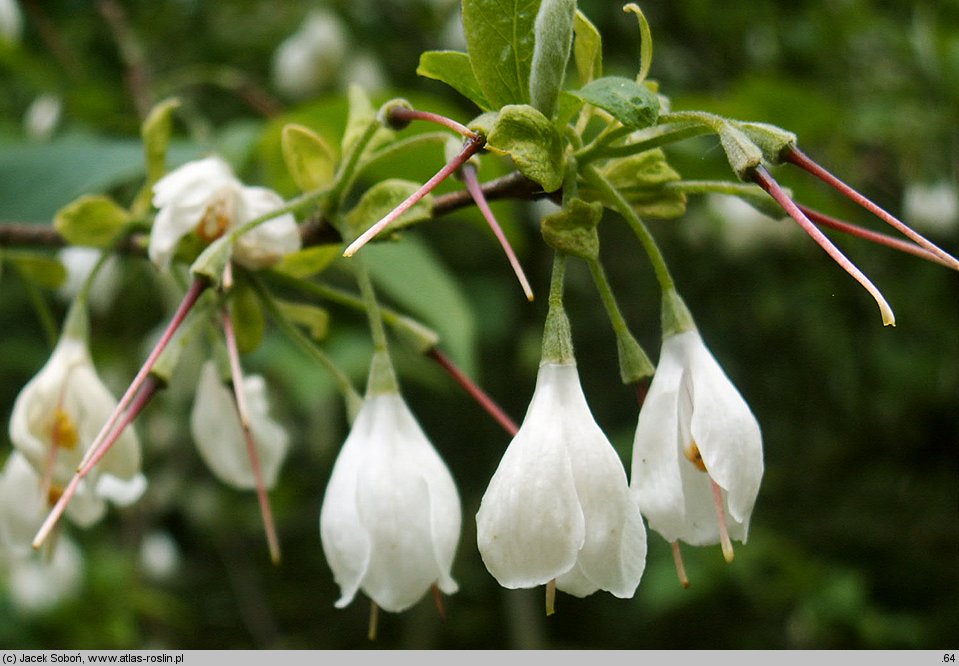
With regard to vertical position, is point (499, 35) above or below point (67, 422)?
Result: above

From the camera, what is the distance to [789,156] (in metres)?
0.41

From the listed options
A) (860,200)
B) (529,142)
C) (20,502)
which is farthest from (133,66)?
(860,200)

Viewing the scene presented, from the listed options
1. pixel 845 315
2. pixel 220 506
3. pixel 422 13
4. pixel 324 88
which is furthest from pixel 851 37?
pixel 220 506

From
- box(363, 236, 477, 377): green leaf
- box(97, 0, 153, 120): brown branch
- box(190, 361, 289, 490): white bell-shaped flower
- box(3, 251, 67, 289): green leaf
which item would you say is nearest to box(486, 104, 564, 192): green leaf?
box(190, 361, 289, 490): white bell-shaped flower

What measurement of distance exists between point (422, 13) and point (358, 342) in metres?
0.82

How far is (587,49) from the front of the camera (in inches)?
21.5

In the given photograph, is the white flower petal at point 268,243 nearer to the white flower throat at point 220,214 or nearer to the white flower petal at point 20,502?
the white flower throat at point 220,214

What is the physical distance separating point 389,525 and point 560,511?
11 centimetres

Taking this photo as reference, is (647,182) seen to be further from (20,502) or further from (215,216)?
(20,502)

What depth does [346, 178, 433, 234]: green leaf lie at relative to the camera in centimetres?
52

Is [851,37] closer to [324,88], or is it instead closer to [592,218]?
[324,88]

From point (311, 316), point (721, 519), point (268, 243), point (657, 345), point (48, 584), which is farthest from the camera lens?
point (657, 345)

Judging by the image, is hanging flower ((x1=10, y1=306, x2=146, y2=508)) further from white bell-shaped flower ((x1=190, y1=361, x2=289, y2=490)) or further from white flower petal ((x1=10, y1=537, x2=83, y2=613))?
white flower petal ((x1=10, y1=537, x2=83, y2=613))

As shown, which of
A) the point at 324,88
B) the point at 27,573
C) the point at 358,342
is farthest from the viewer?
the point at 324,88
